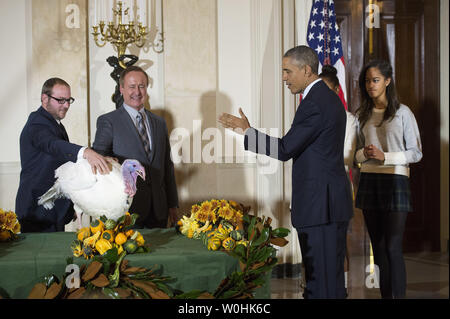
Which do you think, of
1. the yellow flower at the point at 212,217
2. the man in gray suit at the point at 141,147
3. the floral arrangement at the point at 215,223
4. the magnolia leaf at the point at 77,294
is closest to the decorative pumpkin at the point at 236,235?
the floral arrangement at the point at 215,223

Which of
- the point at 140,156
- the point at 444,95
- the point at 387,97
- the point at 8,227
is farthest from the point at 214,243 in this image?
the point at 444,95

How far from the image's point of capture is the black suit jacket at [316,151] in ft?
10.4

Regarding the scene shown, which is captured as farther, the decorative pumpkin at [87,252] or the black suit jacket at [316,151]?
the black suit jacket at [316,151]

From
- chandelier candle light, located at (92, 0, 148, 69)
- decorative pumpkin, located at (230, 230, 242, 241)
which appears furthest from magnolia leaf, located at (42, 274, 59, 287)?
chandelier candle light, located at (92, 0, 148, 69)

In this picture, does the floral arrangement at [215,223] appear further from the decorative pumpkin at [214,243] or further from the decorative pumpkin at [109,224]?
the decorative pumpkin at [109,224]

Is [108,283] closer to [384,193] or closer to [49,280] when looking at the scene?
[49,280]

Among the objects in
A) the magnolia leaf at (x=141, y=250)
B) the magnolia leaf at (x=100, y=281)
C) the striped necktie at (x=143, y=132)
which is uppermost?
the striped necktie at (x=143, y=132)

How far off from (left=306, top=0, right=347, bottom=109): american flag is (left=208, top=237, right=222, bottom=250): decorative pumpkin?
2948mm

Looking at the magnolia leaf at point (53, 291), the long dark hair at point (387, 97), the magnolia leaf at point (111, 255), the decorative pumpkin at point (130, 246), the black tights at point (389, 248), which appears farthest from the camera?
the long dark hair at point (387, 97)

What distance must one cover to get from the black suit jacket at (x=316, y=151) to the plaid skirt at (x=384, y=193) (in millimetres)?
833

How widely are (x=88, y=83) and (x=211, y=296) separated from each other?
3.35 meters

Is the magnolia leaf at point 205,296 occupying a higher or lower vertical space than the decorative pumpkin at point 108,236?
lower

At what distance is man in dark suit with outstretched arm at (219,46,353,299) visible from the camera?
10.5 feet

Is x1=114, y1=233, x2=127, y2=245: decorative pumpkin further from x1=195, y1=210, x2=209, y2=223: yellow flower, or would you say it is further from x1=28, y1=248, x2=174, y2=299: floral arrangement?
x1=195, y1=210, x2=209, y2=223: yellow flower
